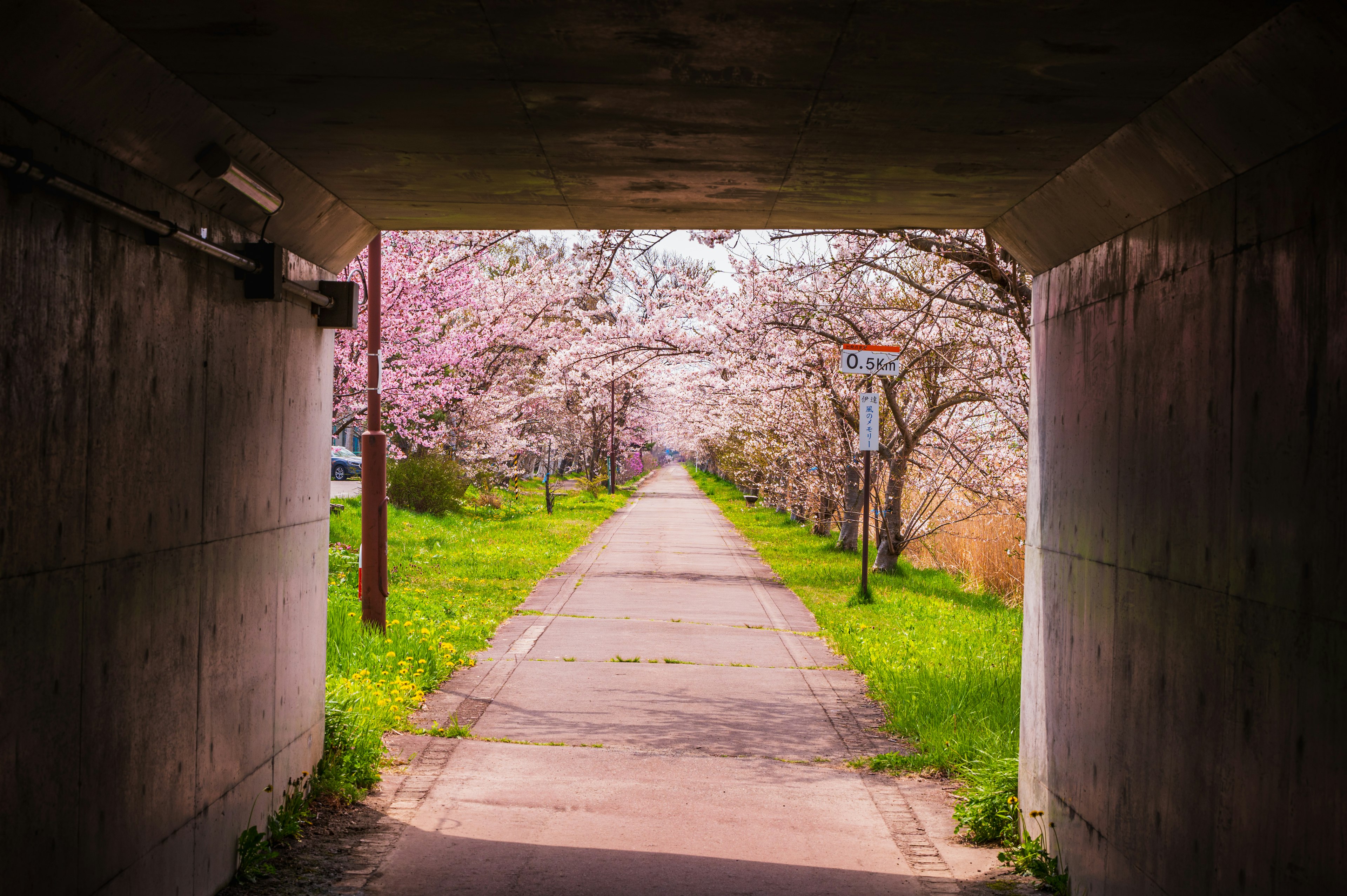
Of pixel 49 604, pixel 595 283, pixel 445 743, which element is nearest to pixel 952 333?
pixel 595 283

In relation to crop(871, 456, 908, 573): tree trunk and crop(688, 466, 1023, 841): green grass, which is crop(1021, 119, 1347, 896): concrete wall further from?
crop(871, 456, 908, 573): tree trunk

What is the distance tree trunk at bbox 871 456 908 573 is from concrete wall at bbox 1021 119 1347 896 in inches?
456

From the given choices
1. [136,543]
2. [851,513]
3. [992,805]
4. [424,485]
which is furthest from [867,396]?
[424,485]

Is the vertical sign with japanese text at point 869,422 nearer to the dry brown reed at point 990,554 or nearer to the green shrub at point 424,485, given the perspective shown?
the dry brown reed at point 990,554

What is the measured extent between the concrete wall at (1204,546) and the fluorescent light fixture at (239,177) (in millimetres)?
3715

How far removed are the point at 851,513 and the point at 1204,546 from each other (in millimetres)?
17767

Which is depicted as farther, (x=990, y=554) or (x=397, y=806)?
(x=990, y=554)

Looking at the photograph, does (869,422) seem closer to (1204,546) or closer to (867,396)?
(867,396)

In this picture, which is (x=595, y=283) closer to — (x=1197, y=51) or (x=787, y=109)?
(x=787, y=109)

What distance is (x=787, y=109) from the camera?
14.6 ft

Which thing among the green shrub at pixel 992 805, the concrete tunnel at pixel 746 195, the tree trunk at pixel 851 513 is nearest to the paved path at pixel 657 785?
the green shrub at pixel 992 805

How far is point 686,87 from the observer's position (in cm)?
418

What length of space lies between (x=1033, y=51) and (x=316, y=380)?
4.27 meters

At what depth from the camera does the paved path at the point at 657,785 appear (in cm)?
545
